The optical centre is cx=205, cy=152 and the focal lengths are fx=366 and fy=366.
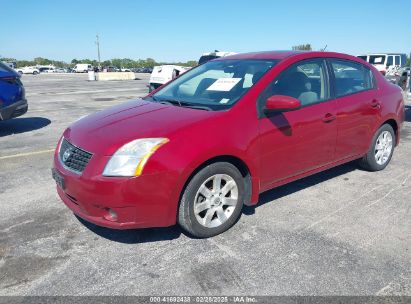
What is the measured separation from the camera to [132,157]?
2809 mm

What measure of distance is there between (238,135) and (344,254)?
130cm

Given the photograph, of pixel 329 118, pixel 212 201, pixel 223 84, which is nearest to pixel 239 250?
pixel 212 201

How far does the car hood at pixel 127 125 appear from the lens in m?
2.94

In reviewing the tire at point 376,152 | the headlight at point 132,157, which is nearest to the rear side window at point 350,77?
the tire at point 376,152

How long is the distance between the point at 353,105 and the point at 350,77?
391 millimetres

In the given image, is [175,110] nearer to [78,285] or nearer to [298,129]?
[298,129]

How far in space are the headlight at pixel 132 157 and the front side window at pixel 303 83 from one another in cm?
121

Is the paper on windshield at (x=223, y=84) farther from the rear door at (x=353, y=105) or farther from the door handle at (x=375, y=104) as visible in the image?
the door handle at (x=375, y=104)

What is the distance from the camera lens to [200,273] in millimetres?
2719

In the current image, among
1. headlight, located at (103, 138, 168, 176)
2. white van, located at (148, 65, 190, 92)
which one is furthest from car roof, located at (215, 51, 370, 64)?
white van, located at (148, 65, 190, 92)

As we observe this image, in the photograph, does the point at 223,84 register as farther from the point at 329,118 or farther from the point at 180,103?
the point at 329,118

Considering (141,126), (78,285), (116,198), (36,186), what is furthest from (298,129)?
(36,186)

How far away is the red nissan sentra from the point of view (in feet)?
9.30

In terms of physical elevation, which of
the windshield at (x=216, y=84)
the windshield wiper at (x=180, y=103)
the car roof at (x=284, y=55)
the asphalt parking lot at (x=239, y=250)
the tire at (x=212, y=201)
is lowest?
the asphalt parking lot at (x=239, y=250)
